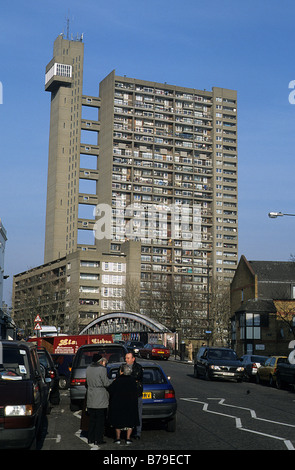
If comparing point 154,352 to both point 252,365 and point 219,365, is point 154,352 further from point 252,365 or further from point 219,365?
point 219,365

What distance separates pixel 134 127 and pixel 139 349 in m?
93.9

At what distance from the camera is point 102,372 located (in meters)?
11.7

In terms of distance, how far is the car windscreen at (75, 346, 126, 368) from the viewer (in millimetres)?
18125

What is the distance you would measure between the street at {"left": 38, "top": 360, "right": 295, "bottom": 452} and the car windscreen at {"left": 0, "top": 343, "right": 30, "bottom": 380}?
59.4 inches

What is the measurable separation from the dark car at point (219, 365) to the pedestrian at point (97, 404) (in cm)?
1982

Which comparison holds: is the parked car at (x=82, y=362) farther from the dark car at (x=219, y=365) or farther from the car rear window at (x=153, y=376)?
the dark car at (x=219, y=365)

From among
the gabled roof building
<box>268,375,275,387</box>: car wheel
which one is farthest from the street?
the gabled roof building

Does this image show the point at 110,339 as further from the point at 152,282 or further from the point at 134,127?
the point at 134,127

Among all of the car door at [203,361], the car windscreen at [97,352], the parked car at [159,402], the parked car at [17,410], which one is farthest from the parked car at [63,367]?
the parked car at [17,410]

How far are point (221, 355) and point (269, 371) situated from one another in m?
3.27

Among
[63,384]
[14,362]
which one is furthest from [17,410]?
[63,384]

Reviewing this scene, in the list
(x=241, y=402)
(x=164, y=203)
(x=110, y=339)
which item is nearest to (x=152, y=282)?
(x=164, y=203)

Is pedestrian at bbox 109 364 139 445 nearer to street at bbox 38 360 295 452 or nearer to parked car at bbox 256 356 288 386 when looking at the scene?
street at bbox 38 360 295 452
